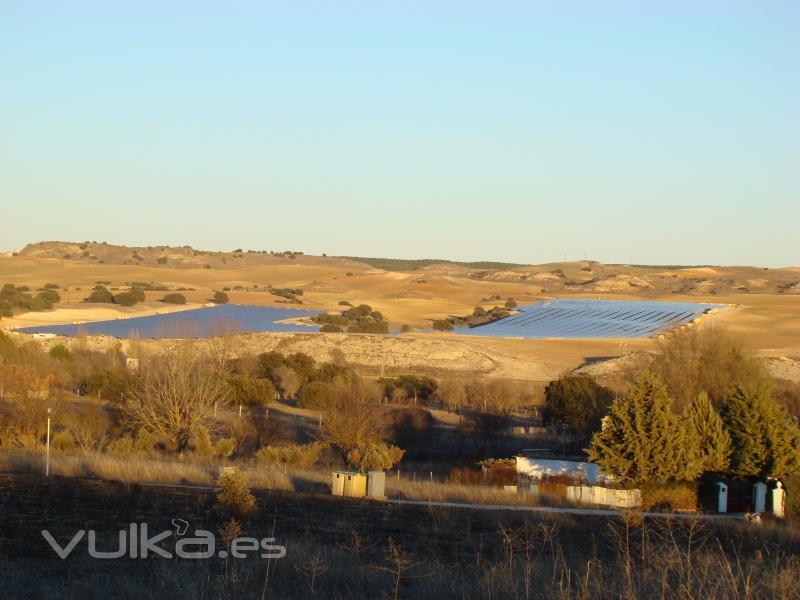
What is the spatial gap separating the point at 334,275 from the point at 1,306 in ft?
209

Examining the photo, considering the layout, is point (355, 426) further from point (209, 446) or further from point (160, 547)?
point (160, 547)

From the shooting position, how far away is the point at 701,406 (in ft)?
76.9

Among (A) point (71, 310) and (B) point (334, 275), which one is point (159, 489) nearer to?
(A) point (71, 310)

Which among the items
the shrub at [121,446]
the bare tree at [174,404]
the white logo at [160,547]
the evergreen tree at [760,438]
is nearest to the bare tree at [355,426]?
the bare tree at [174,404]

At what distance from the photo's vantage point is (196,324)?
5928 cm

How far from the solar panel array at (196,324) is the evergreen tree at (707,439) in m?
33.9

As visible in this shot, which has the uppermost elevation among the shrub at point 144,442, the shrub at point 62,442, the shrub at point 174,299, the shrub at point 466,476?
the shrub at point 174,299

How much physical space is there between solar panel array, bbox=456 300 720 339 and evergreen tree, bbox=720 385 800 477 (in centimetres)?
3817

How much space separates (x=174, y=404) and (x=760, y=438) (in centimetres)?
1559

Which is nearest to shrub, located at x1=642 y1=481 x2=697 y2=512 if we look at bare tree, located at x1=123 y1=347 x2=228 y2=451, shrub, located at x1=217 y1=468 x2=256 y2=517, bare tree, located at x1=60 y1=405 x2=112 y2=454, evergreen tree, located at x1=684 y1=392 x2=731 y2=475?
evergreen tree, located at x1=684 y1=392 x2=731 y2=475

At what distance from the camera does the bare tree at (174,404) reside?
26.9m

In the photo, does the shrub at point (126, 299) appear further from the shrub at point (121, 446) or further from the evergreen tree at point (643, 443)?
the evergreen tree at point (643, 443)

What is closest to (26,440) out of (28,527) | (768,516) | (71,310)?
(28,527)

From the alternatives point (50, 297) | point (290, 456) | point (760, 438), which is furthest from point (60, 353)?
point (50, 297)
